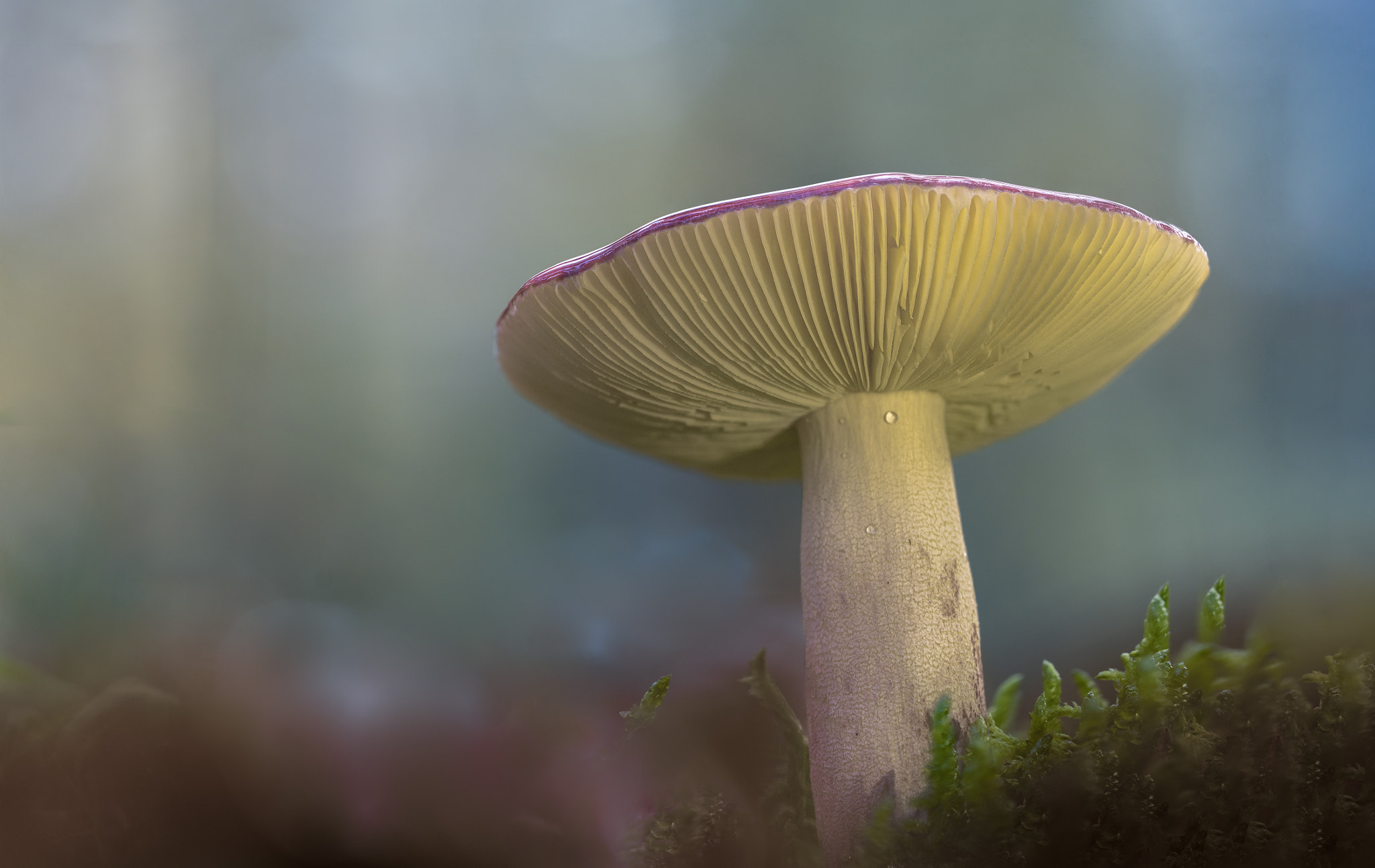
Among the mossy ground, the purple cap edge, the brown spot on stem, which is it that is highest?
the purple cap edge

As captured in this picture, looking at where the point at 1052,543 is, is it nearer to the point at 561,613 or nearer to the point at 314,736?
the point at 561,613

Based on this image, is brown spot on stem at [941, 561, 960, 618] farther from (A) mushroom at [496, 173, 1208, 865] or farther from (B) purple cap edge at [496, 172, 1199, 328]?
(B) purple cap edge at [496, 172, 1199, 328]

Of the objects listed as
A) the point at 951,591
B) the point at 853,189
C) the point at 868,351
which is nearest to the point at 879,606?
the point at 951,591

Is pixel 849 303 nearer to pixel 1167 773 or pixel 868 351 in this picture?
pixel 868 351

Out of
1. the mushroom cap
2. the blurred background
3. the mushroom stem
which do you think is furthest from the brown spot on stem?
the blurred background

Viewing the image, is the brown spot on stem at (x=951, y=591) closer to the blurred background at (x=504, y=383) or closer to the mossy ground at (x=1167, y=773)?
the mossy ground at (x=1167, y=773)

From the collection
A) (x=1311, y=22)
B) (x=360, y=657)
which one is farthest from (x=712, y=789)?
(x=1311, y=22)

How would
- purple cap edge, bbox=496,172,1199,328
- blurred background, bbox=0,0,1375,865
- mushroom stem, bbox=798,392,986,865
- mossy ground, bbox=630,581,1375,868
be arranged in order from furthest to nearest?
1. blurred background, bbox=0,0,1375,865
2. mushroom stem, bbox=798,392,986,865
3. purple cap edge, bbox=496,172,1199,328
4. mossy ground, bbox=630,581,1375,868
